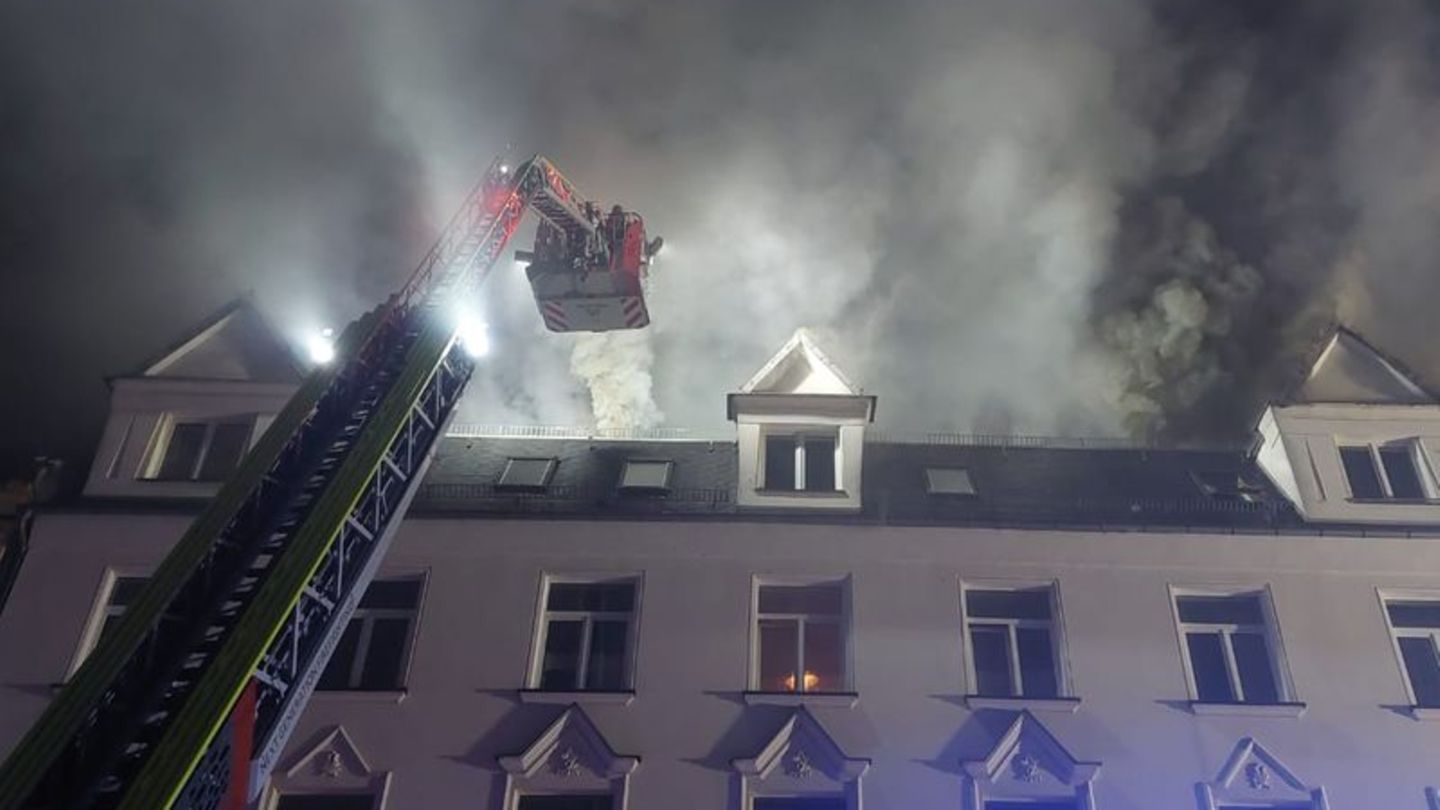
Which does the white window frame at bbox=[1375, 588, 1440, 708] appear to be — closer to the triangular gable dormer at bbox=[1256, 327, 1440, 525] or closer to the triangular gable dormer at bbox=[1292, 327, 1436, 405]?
the triangular gable dormer at bbox=[1256, 327, 1440, 525]

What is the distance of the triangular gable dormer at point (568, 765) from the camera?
1277 centimetres

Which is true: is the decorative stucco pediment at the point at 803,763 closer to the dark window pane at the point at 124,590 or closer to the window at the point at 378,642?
the window at the point at 378,642

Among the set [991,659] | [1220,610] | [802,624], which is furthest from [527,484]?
[1220,610]

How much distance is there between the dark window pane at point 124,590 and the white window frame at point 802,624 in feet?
27.4

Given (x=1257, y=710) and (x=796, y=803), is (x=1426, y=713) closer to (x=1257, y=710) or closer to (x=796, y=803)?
(x=1257, y=710)

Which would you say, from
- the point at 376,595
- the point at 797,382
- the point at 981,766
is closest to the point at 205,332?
the point at 376,595

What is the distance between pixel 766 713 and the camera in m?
13.2

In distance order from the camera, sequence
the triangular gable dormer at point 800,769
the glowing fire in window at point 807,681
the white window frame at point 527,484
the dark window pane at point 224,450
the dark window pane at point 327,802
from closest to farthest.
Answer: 1. the triangular gable dormer at point 800,769
2. the dark window pane at point 327,802
3. the glowing fire in window at point 807,681
4. the dark window pane at point 224,450
5. the white window frame at point 527,484

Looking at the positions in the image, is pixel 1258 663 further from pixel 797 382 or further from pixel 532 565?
pixel 532 565

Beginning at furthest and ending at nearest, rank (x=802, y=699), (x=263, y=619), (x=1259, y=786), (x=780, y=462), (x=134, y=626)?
(x=780, y=462), (x=802, y=699), (x=1259, y=786), (x=263, y=619), (x=134, y=626)

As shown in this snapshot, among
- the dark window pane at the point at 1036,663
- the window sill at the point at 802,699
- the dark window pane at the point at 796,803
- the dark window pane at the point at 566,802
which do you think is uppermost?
the dark window pane at the point at 1036,663

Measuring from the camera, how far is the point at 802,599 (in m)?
14.6

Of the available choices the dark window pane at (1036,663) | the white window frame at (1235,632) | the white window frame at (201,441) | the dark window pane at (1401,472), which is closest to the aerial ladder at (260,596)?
the white window frame at (201,441)

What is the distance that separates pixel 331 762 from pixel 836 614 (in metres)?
6.65
